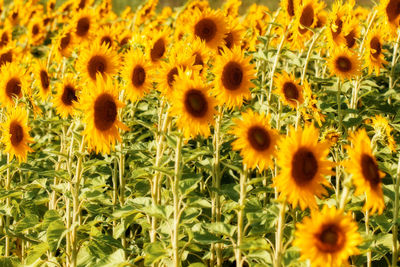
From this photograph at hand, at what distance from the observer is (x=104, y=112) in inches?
110

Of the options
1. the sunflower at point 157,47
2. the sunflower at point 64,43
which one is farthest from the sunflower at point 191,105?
the sunflower at point 64,43

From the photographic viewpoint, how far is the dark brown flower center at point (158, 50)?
379 cm

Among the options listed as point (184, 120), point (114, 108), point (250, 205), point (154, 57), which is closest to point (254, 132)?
point (184, 120)

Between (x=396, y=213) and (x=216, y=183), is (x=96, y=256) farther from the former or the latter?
(x=396, y=213)

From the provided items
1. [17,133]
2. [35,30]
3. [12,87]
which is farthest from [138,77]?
[35,30]

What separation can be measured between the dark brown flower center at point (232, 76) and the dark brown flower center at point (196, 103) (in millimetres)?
400

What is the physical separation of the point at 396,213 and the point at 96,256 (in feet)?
6.09

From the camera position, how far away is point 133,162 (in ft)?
12.8

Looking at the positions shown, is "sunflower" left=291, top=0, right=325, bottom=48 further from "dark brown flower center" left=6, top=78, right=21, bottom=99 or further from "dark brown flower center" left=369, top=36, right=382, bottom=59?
"dark brown flower center" left=6, top=78, right=21, bottom=99

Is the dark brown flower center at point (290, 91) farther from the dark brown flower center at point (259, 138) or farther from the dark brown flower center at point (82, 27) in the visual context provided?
the dark brown flower center at point (82, 27)

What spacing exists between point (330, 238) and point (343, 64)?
211 cm

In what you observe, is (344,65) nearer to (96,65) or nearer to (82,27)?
(96,65)

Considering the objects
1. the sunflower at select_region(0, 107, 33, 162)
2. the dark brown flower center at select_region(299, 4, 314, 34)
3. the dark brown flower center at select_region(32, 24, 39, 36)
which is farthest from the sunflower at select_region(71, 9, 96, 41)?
the dark brown flower center at select_region(299, 4, 314, 34)

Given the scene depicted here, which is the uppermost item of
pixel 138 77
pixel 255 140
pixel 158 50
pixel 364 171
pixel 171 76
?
pixel 158 50
